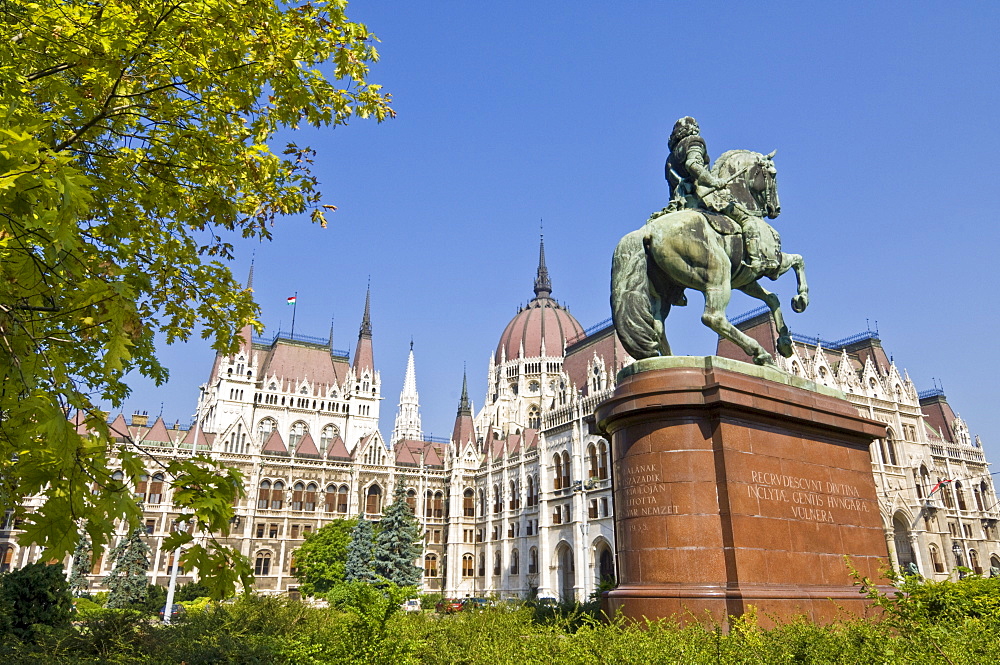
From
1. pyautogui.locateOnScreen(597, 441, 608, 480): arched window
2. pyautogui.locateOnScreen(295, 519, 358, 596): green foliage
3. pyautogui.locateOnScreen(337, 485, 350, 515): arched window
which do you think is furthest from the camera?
pyautogui.locateOnScreen(337, 485, 350, 515): arched window

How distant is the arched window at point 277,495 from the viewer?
6172cm

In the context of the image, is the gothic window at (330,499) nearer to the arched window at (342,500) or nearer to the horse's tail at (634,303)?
the arched window at (342,500)

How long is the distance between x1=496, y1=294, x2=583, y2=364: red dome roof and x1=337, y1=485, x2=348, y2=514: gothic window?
26.4 m

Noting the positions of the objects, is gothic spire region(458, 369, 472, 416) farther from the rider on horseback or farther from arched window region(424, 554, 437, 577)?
the rider on horseback

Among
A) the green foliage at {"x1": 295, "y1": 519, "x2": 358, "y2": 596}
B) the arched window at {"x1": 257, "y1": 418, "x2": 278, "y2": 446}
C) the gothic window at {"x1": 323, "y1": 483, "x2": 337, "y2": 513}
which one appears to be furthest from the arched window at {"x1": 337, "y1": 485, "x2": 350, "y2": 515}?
the arched window at {"x1": 257, "y1": 418, "x2": 278, "y2": 446}

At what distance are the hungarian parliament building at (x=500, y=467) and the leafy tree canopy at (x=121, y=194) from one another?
→ 39968mm

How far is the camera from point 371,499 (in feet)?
217

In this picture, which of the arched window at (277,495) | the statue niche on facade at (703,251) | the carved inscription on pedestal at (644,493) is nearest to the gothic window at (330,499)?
the arched window at (277,495)

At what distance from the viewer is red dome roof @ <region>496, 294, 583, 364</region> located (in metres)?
82.4

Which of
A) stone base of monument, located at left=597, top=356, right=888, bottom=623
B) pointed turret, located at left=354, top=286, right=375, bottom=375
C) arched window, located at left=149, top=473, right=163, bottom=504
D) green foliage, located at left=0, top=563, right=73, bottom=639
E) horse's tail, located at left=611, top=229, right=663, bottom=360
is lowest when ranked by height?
green foliage, located at left=0, top=563, right=73, bottom=639

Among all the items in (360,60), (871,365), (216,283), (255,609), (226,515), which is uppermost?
(871,365)

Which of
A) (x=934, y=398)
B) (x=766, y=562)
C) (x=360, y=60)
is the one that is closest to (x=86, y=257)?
(x=360, y=60)

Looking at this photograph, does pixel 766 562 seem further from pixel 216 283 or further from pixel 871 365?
pixel 871 365

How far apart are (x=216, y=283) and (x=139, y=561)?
42864 mm
